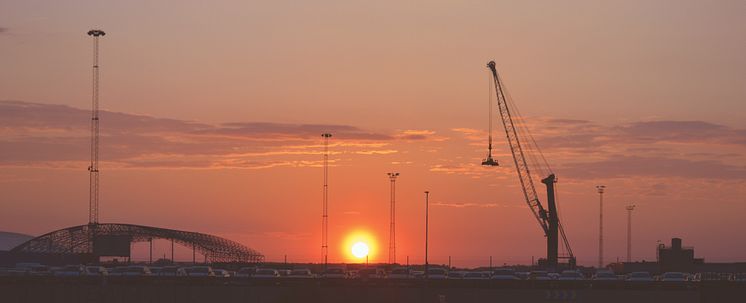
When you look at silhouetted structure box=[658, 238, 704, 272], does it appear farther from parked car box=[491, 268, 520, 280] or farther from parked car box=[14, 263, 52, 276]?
parked car box=[14, 263, 52, 276]

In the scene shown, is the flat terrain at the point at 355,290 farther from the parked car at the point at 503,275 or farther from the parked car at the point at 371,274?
the parked car at the point at 371,274

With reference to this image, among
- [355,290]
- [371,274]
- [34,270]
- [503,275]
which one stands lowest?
[371,274]

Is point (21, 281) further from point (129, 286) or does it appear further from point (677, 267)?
point (677, 267)

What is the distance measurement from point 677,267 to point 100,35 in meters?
104

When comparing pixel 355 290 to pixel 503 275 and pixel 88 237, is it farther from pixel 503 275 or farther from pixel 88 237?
pixel 88 237

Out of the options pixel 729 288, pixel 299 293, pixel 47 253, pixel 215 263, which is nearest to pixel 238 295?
pixel 299 293

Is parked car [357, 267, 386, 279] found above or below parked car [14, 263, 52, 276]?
below

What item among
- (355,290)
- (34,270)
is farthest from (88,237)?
(355,290)

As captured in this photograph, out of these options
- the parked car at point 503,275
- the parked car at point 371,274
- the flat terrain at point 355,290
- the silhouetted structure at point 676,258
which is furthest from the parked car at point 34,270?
the silhouetted structure at point 676,258

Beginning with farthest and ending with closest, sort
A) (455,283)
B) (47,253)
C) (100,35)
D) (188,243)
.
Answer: (188,243)
(47,253)
(100,35)
(455,283)

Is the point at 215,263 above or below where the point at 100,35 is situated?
below

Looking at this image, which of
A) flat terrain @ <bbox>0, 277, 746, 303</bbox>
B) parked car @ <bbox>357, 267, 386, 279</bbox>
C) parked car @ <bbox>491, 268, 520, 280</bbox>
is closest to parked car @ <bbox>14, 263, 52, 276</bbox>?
flat terrain @ <bbox>0, 277, 746, 303</bbox>

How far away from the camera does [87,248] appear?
576 ft

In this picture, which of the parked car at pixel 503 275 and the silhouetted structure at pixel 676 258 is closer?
the parked car at pixel 503 275
